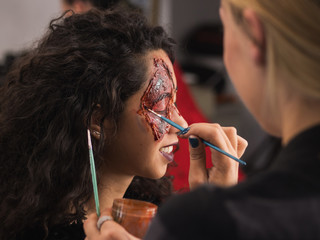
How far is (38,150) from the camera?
1.06m

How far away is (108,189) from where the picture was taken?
1.14 m

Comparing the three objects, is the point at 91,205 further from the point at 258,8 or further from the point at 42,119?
the point at 258,8

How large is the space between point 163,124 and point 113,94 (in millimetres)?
160

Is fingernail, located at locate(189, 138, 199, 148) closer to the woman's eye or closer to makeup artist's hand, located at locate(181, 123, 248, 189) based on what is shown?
makeup artist's hand, located at locate(181, 123, 248, 189)

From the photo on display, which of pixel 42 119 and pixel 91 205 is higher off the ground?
pixel 42 119

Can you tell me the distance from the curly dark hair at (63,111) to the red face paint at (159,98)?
34 mm

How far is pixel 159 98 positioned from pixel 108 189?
0.27 meters

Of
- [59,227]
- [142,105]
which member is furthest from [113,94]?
[59,227]

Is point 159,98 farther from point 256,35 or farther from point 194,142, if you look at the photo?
point 256,35

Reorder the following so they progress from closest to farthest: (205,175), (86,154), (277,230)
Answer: (277,230), (205,175), (86,154)

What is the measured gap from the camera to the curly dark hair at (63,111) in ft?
3.43

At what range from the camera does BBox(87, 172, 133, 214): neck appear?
1.12 m

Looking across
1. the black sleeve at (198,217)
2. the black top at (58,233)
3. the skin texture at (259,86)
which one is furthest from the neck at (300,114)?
the black top at (58,233)

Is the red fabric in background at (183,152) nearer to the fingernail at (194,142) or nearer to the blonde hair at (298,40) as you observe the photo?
the fingernail at (194,142)
